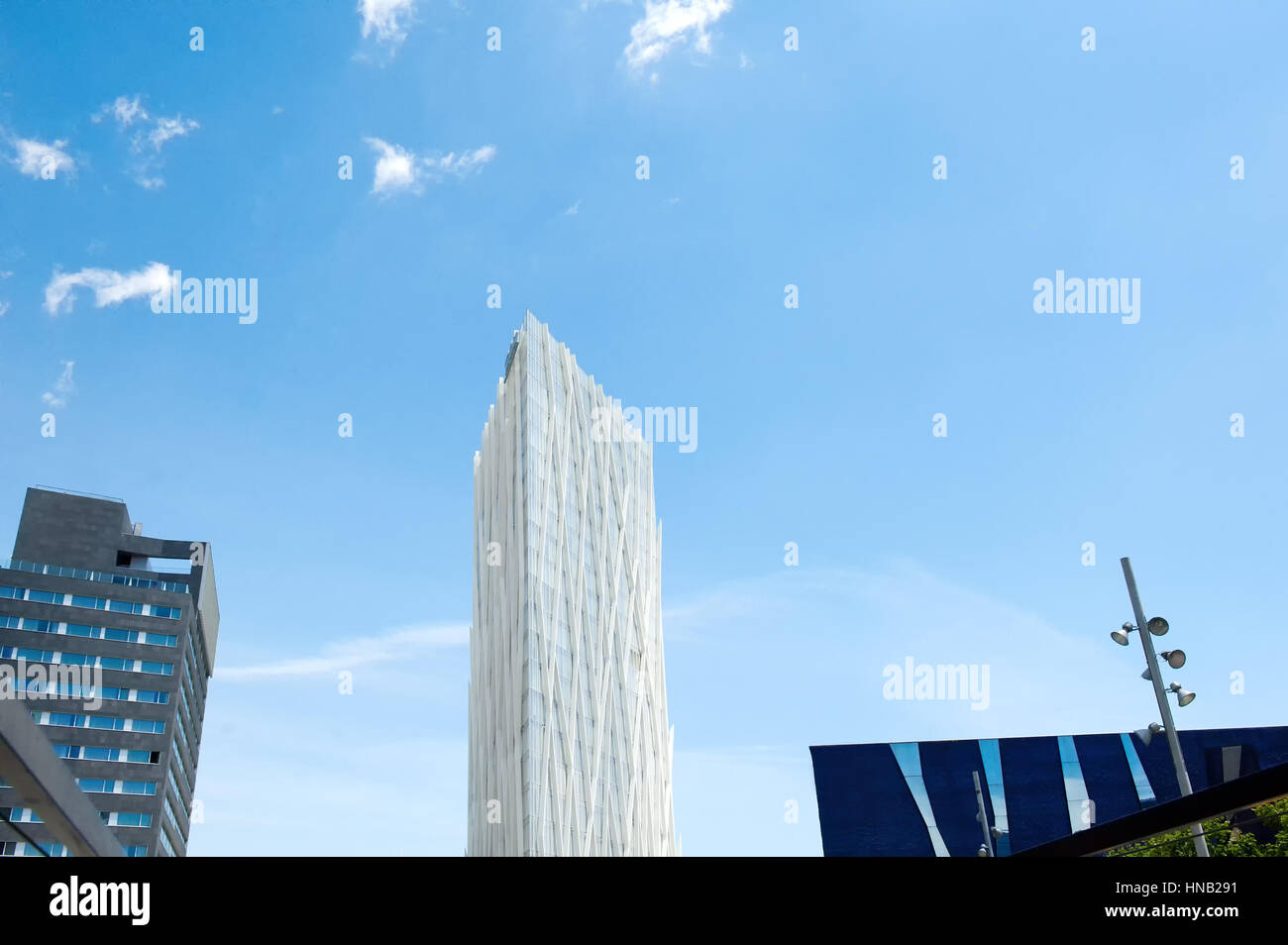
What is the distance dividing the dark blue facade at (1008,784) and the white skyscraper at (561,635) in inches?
536

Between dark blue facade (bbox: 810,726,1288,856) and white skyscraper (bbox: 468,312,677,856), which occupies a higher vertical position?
white skyscraper (bbox: 468,312,677,856)

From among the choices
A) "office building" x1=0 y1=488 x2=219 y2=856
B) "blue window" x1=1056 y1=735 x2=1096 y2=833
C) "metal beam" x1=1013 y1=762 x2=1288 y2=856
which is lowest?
"blue window" x1=1056 y1=735 x2=1096 y2=833

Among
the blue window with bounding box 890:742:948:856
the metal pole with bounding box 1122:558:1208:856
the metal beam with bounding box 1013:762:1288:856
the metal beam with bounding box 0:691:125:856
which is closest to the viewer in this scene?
the metal beam with bounding box 1013:762:1288:856

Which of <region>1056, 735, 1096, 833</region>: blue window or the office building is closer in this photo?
<region>1056, 735, 1096, 833</region>: blue window

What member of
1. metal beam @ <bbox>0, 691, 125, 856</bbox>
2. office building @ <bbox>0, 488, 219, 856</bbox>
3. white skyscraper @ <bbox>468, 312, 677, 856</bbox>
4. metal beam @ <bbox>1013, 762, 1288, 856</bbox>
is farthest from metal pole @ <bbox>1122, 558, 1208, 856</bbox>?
office building @ <bbox>0, 488, 219, 856</bbox>

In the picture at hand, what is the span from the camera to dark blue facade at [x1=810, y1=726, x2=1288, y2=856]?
200 feet

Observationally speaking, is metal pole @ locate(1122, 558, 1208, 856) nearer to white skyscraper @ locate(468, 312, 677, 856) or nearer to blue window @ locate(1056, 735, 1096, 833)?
white skyscraper @ locate(468, 312, 677, 856)

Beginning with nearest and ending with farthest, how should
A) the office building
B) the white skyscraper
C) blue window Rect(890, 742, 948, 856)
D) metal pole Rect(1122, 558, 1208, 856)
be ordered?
metal pole Rect(1122, 558, 1208, 856)
the white skyscraper
blue window Rect(890, 742, 948, 856)
the office building

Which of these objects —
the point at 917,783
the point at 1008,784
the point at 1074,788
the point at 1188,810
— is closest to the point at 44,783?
the point at 1188,810

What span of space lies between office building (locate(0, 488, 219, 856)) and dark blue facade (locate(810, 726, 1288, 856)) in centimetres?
7571

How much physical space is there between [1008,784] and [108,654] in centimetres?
9866

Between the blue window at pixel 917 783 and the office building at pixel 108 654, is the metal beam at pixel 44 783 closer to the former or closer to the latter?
the blue window at pixel 917 783
